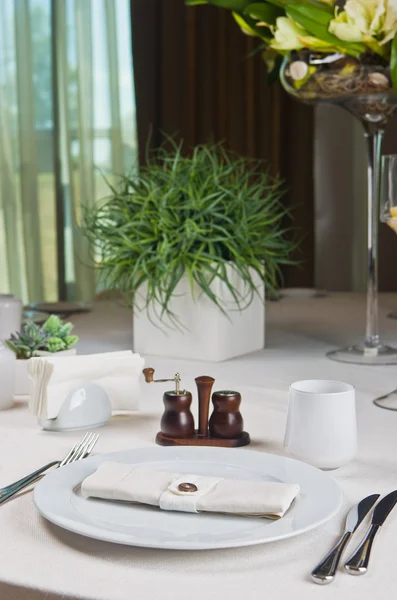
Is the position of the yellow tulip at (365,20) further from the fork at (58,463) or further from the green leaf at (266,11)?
the fork at (58,463)

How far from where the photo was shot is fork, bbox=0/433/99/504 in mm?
767

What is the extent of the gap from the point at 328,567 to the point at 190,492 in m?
0.14

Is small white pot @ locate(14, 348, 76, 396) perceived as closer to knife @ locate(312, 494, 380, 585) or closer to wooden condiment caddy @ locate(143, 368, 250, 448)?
wooden condiment caddy @ locate(143, 368, 250, 448)

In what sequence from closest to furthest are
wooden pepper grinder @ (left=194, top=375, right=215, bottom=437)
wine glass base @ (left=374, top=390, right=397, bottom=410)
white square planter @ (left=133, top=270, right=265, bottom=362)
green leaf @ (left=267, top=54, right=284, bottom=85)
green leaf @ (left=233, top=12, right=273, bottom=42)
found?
1. wooden pepper grinder @ (left=194, top=375, right=215, bottom=437)
2. wine glass base @ (left=374, top=390, right=397, bottom=410)
3. white square planter @ (left=133, top=270, right=265, bottom=362)
4. green leaf @ (left=233, top=12, right=273, bottom=42)
5. green leaf @ (left=267, top=54, right=284, bottom=85)

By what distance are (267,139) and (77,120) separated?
89cm

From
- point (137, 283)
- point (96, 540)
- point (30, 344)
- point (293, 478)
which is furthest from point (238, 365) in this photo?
point (96, 540)

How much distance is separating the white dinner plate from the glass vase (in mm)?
661

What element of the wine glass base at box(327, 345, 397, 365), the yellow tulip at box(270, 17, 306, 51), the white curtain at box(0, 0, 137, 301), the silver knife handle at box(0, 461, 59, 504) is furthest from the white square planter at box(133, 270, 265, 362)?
the white curtain at box(0, 0, 137, 301)

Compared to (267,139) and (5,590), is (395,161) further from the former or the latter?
(267,139)

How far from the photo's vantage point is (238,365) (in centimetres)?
142

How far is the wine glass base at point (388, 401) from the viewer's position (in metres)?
1.13

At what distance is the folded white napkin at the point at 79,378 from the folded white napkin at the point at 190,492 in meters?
0.26

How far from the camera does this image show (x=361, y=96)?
144 cm

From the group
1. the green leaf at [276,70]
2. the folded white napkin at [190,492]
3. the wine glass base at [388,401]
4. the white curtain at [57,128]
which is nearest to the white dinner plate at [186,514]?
the folded white napkin at [190,492]
